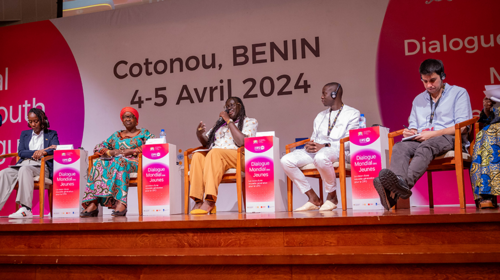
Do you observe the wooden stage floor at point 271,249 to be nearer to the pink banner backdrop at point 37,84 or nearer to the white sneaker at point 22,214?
the white sneaker at point 22,214

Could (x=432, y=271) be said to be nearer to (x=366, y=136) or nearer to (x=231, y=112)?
(x=366, y=136)

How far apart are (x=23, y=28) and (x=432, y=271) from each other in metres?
6.50

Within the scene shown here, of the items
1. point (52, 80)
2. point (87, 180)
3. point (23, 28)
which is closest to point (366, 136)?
point (87, 180)

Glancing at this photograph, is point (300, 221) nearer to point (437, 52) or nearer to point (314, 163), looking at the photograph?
point (314, 163)

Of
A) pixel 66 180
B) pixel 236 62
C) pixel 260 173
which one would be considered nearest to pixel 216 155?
pixel 260 173

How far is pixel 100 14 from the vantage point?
623cm

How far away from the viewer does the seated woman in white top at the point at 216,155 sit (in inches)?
162

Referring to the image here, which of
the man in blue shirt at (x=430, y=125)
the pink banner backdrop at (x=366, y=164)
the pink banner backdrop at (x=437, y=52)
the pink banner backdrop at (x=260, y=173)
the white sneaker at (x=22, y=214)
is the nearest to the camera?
the man in blue shirt at (x=430, y=125)

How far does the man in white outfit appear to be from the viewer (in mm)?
3926

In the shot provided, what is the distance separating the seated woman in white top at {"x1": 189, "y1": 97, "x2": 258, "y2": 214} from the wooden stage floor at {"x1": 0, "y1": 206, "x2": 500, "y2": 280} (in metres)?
1.42

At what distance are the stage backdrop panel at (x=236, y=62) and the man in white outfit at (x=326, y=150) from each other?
864mm

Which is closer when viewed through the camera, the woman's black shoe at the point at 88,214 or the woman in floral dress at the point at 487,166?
the woman in floral dress at the point at 487,166

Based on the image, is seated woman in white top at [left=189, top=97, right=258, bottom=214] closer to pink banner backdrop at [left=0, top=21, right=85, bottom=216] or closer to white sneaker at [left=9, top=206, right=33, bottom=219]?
white sneaker at [left=9, top=206, right=33, bottom=219]

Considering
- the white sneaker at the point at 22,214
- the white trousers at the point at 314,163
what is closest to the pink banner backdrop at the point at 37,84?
the white sneaker at the point at 22,214
